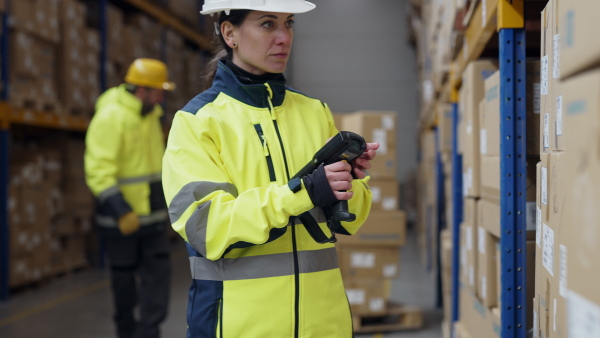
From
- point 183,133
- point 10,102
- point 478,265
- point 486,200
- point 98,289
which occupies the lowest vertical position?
point 98,289

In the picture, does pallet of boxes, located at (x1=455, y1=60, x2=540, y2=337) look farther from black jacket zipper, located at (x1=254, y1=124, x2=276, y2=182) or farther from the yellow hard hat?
the yellow hard hat

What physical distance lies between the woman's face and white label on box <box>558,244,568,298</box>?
3.08ft

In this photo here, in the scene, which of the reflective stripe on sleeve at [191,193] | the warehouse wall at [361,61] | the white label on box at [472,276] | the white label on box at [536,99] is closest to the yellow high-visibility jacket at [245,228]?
the reflective stripe on sleeve at [191,193]

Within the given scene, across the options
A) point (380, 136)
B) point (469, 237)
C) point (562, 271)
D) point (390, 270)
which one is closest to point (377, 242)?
point (390, 270)

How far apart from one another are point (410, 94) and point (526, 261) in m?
10.8

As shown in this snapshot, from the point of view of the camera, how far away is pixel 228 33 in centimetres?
184

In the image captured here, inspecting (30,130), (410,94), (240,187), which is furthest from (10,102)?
(410,94)

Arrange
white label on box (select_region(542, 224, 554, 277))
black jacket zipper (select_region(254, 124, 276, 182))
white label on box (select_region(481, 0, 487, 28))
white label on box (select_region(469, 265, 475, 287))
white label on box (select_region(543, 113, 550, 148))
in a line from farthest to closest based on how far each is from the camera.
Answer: white label on box (select_region(469, 265, 475, 287))
white label on box (select_region(481, 0, 487, 28))
black jacket zipper (select_region(254, 124, 276, 182))
white label on box (select_region(543, 113, 550, 148))
white label on box (select_region(542, 224, 554, 277))

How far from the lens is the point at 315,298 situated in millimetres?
1683

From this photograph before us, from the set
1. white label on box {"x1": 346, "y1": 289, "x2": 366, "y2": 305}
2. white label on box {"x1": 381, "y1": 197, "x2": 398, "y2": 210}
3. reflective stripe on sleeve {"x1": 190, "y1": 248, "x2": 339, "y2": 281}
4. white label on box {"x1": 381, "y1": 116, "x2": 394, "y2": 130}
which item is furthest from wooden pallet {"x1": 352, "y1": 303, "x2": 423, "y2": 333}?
reflective stripe on sleeve {"x1": 190, "y1": 248, "x2": 339, "y2": 281}

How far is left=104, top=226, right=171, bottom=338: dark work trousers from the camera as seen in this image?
3.90 meters

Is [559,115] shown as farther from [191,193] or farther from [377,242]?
[377,242]

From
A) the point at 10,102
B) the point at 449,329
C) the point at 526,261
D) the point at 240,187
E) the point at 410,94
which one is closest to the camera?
the point at 240,187

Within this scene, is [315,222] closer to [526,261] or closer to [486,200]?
[526,261]
